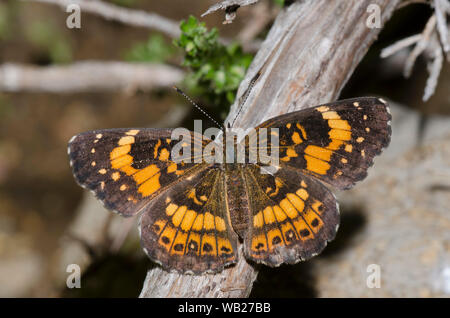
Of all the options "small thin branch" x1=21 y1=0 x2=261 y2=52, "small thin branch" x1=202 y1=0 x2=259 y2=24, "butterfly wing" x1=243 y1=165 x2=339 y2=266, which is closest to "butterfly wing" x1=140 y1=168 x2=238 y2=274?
"butterfly wing" x1=243 y1=165 x2=339 y2=266

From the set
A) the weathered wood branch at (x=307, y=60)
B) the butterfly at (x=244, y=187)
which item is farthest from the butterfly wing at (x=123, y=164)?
the weathered wood branch at (x=307, y=60)

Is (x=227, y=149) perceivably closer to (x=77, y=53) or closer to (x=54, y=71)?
(x=54, y=71)

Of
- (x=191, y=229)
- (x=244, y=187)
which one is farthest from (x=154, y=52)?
(x=191, y=229)

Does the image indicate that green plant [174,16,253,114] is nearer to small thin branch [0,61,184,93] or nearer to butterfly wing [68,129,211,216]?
butterfly wing [68,129,211,216]

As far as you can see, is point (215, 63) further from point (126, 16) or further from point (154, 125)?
point (154, 125)

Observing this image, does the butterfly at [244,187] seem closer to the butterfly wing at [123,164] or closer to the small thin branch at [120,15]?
the butterfly wing at [123,164]

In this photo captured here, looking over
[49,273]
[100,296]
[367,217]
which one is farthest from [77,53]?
[367,217]
